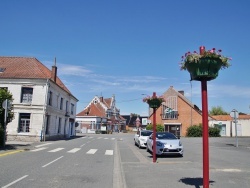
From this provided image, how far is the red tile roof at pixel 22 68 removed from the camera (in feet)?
109

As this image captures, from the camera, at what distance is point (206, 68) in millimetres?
6676

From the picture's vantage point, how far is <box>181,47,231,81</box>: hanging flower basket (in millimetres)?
6605

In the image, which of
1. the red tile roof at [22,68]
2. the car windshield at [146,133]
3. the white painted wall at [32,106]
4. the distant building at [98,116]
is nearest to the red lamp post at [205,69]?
the car windshield at [146,133]

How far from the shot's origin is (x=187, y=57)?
6.77m

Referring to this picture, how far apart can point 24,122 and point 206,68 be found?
29153 millimetres

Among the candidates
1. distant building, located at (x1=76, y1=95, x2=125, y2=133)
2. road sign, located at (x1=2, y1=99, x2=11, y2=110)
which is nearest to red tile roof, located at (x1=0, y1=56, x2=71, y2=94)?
road sign, located at (x1=2, y1=99, x2=11, y2=110)

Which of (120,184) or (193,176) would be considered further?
(193,176)

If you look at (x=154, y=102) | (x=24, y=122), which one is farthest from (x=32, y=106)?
(x=154, y=102)

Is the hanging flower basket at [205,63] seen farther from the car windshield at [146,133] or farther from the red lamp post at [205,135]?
the car windshield at [146,133]

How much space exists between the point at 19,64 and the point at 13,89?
467 cm

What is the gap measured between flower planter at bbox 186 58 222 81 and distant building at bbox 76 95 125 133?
69930mm

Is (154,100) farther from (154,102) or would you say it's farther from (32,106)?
(32,106)

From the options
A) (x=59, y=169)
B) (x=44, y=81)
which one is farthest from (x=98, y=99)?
(x=59, y=169)

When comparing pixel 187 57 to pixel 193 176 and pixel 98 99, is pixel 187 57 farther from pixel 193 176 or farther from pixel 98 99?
pixel 98 99
